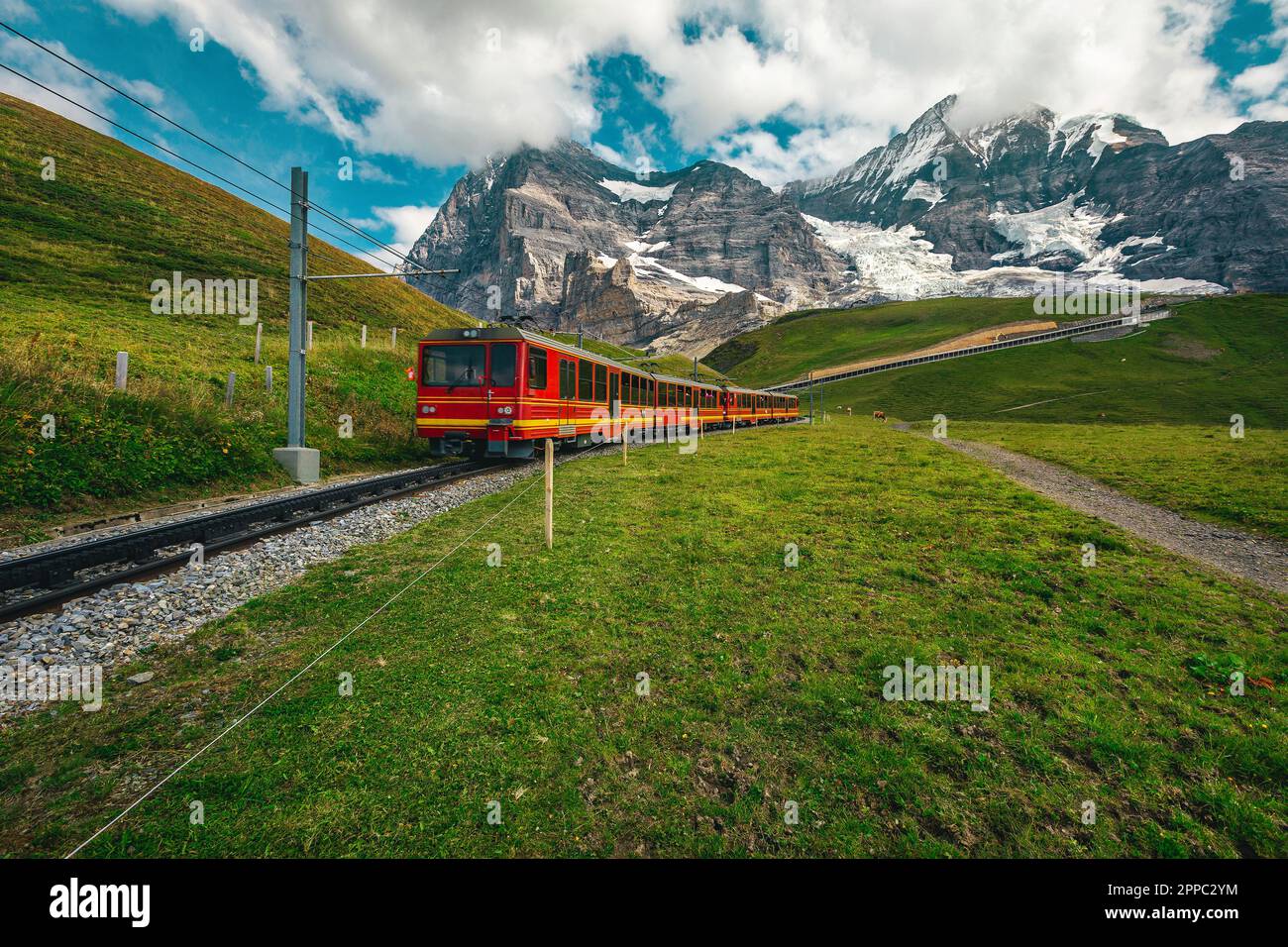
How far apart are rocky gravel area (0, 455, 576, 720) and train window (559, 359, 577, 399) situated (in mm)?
8982

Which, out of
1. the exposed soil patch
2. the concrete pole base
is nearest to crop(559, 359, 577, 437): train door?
the concrete pole base

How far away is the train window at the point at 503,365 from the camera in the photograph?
15125 mm

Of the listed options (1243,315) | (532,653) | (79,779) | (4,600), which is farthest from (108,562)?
(1243,315)

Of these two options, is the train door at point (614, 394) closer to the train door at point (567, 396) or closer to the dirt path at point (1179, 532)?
the train door at point (567, 396)

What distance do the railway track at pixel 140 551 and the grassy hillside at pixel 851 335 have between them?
114 m

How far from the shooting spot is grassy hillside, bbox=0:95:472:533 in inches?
411

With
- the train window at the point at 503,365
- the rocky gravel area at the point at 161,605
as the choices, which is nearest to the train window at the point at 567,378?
the train window at the point at 503,365

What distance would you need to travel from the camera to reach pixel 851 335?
13925 cm

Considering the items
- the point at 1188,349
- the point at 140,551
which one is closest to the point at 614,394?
the point at 140,551

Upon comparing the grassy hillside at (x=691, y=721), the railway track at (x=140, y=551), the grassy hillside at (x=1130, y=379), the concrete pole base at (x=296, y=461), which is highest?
the grassy hillside at (x=1130, y=379)

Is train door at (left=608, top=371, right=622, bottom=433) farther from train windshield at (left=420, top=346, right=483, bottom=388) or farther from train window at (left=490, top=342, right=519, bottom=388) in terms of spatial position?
train windshield at (left=420, top=346, right=483, bottom=388)

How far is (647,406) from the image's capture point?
25531 millimetres

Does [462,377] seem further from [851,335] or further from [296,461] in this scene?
[851,335]
